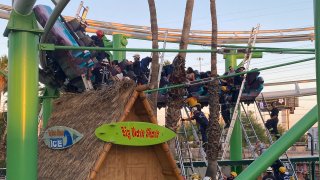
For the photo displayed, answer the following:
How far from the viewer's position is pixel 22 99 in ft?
15.6

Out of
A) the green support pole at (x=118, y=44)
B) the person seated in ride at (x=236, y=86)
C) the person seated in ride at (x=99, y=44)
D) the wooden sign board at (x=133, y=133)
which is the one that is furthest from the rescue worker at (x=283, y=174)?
the green support pole at (x=118, y=44)

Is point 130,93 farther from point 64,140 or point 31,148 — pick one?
point 31,148

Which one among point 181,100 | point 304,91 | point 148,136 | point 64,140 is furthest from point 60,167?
point 304,91

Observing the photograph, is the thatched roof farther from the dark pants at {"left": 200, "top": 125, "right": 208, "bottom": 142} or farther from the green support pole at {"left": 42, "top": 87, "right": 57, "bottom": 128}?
the dark pants at {"left": 200, "top": 125, "right": 208, "bottom": 142}

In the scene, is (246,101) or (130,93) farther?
(246,101)

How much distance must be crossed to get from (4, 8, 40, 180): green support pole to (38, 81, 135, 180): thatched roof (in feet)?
6.22

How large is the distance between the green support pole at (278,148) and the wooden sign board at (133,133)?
413cm

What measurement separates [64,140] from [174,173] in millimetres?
1826

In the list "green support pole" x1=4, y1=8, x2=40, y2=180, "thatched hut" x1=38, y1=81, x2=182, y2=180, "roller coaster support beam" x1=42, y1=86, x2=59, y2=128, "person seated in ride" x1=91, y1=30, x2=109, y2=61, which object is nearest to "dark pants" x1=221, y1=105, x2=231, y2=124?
"person seated in ride" x1=91, y1=30, x2=109, y2=61

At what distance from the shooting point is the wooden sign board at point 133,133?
689 cm

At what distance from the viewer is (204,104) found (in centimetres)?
1561

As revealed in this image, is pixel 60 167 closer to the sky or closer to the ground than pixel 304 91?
closer to the ground

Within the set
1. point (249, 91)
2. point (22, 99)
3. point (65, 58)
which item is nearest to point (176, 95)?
point (65, 58)

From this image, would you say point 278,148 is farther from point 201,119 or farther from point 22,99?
point 201,119
